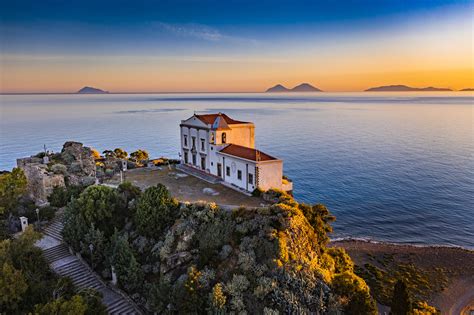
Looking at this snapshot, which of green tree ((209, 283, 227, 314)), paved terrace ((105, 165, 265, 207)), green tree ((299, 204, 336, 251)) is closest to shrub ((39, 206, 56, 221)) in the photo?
paved terrace ((105, 165, 265, 207))

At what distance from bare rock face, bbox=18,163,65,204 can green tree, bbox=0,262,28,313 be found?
1802 cm

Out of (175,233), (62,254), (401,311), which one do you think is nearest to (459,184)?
(401,311)

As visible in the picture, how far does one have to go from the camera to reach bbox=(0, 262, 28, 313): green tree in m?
19.3

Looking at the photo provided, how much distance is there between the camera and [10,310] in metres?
19.7

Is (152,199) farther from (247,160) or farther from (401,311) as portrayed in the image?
(401,311)

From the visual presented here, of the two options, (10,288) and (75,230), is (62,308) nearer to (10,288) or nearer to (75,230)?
(10,288)

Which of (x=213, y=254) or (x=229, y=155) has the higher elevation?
(x=229, y=155)

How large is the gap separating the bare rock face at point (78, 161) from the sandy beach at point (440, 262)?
31551 mm

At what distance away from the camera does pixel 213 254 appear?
24.1 m

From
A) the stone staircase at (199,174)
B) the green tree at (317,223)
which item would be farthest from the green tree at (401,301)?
the stone staircase at (199,174)

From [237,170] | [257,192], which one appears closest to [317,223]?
[257,192]

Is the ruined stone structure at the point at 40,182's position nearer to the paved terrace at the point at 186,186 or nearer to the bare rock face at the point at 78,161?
the bare rock face at the point at 78,161

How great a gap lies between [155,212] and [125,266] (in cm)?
462

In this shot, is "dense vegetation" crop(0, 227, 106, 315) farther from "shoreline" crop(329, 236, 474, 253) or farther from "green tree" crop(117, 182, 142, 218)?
"shoreline" crop(329, 236, 474, 253)
